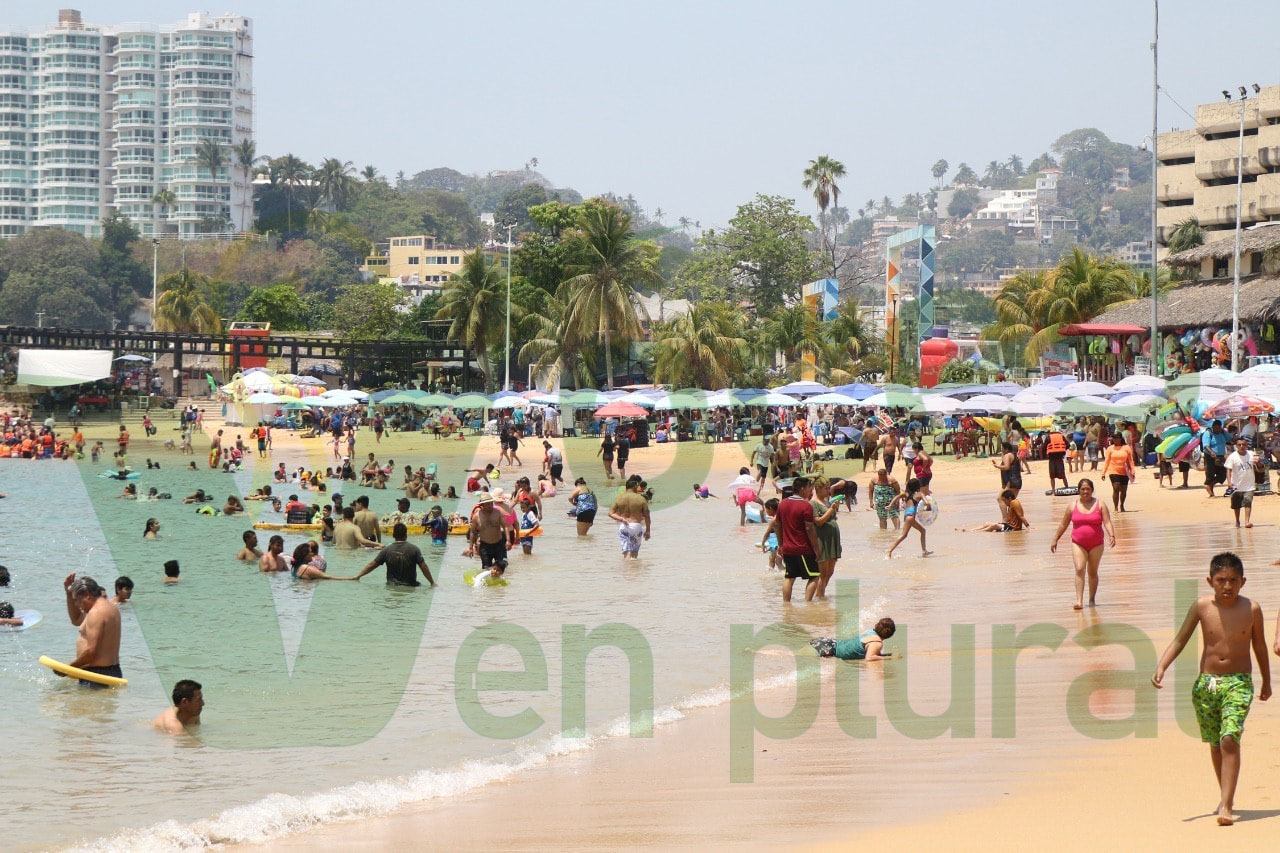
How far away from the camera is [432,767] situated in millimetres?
8891

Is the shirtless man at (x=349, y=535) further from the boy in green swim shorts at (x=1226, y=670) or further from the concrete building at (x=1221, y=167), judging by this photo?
the concrete building at (x=1221, y=167)

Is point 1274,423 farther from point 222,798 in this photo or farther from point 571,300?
point 571,300

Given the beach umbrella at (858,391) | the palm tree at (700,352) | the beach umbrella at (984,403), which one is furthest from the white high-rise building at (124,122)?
the beach umbrella at (984,403)

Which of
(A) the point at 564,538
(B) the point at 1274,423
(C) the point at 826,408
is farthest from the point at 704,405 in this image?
(A) the point at 564,538

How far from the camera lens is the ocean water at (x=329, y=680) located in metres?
8.29

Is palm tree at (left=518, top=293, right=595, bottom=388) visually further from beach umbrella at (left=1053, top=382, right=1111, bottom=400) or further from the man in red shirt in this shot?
the man in red shirt

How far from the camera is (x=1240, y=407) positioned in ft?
80.5

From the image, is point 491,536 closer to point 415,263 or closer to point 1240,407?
point 1240,407

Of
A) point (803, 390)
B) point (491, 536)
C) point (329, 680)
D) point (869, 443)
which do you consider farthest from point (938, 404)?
point (329, 680)

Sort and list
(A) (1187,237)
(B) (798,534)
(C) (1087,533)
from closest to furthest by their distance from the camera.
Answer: (C) (1087,533), (B) (798,534), (A) (1187,237)

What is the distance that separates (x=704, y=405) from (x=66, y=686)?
36.4 m

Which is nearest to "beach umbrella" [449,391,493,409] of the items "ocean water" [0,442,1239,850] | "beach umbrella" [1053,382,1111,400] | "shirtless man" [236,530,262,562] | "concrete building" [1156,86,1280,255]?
"beach umbrella" [1053,382,1111,400]

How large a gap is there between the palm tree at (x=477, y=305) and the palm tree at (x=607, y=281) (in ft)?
18.1

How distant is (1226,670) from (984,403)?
30.7m
